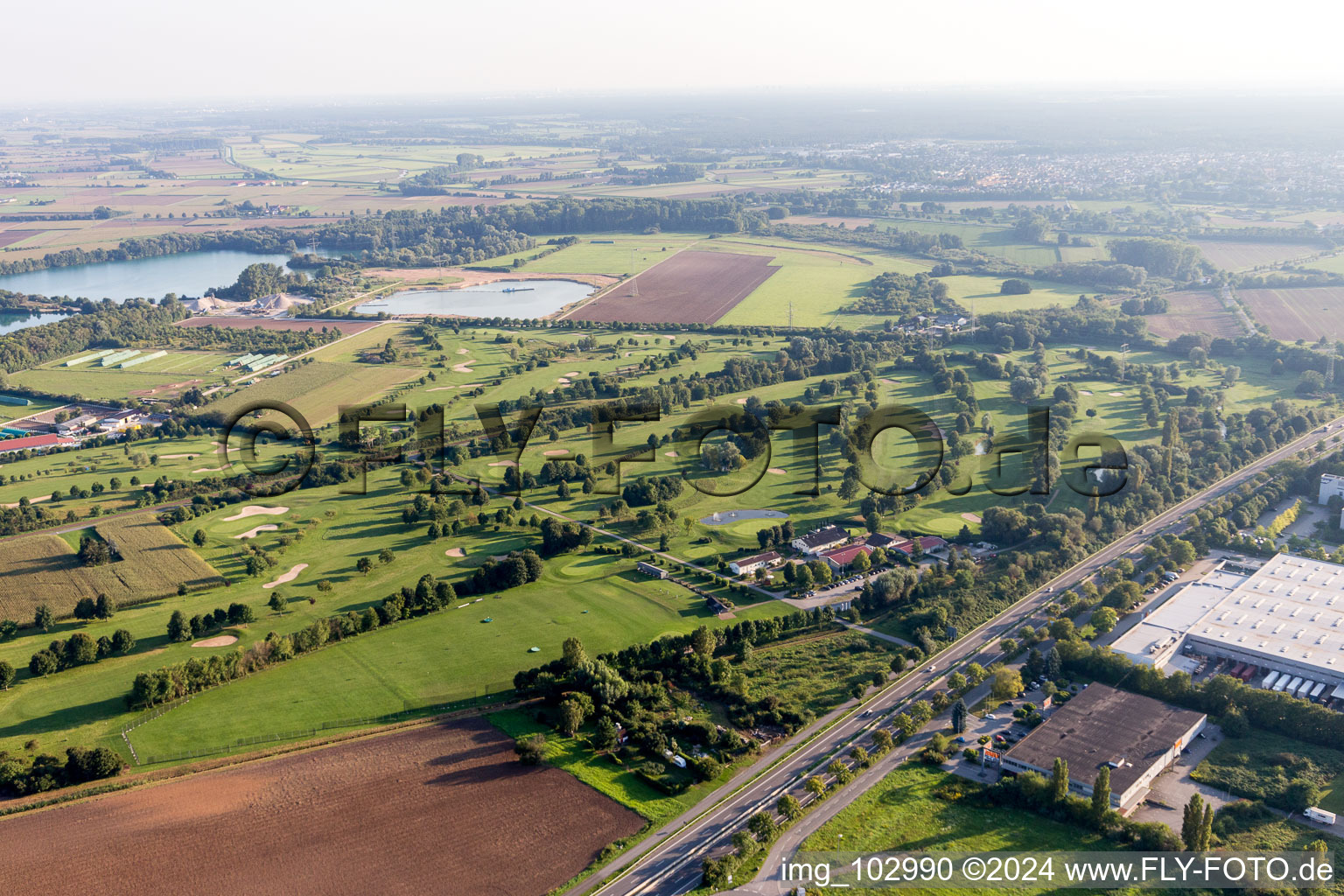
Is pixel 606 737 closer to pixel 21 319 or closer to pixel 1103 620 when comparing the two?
pixel 1103 620

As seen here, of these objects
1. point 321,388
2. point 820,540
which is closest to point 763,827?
point 820,540

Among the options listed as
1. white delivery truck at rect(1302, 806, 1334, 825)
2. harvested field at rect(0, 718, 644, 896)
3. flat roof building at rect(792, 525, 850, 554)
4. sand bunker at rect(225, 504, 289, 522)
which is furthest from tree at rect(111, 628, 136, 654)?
white delivery truck at rect(1302, 806, 1334, 825)

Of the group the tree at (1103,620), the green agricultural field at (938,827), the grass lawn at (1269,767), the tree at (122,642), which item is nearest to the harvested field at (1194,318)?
the tree at (1103,620)

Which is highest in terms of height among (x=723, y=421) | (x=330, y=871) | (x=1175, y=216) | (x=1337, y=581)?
(x=1175, y=216)

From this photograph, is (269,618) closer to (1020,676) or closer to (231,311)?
(1020,676)

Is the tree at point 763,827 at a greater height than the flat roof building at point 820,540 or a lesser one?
lesser

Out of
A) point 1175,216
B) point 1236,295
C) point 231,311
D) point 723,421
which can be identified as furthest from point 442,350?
point 1175,216

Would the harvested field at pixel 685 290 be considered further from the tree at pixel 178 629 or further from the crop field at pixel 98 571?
the tree at pixel 178 629
